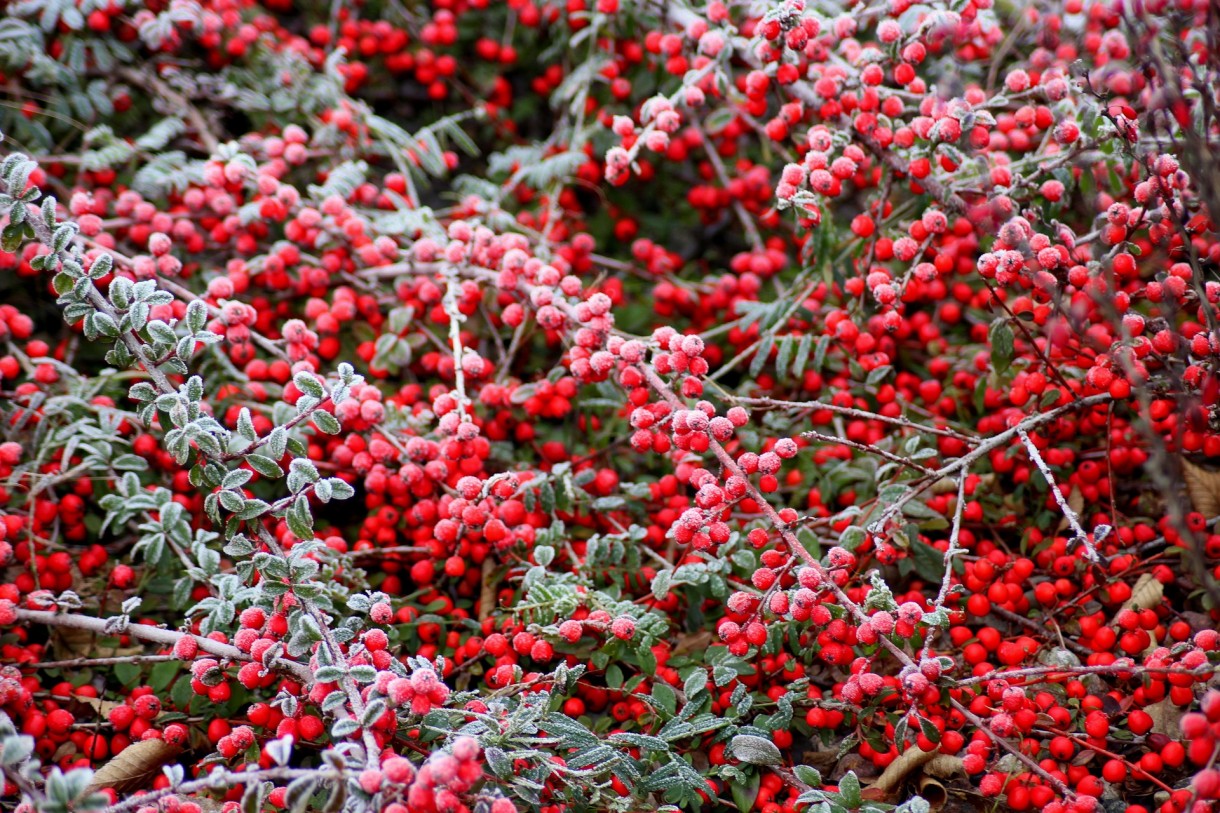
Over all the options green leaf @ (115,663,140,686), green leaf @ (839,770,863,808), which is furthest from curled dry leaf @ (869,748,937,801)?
green leaf @ (115,663,140,686)

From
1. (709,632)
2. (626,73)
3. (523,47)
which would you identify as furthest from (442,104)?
(709,632)

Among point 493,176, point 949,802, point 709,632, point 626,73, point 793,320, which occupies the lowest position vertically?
point 949,802

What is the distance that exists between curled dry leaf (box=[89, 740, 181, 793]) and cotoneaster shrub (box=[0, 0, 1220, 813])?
1 cm

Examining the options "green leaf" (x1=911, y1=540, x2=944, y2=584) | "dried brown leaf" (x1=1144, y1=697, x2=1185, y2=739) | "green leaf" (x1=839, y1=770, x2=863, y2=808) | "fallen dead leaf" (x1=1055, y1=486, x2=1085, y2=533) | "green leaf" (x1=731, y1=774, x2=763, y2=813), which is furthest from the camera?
"fallen dead leaf" (x1=1055, y1=486, x2=1085, y2=533)

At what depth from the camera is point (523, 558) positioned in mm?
2281

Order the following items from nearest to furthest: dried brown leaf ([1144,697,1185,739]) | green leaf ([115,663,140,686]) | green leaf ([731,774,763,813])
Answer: green leaf ([731,774,763,813]) → dried brown leaf ([1144,697,1185,739]) → green leaf ([115,663,140,686])

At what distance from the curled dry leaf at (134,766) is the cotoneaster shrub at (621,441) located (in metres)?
0.01

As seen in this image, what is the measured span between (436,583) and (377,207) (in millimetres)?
1265

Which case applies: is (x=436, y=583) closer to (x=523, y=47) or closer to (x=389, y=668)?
(x=389, y=668)

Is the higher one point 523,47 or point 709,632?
point 523,47

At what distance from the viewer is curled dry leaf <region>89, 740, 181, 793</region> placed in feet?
6.18

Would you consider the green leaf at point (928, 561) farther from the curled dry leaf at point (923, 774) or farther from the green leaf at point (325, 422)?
the green leaf at point (325, 422)

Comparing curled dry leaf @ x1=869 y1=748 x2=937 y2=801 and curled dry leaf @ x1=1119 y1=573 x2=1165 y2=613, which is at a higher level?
curled dry leaf @ x1=1119 y1=573 x2=1165 y2=613

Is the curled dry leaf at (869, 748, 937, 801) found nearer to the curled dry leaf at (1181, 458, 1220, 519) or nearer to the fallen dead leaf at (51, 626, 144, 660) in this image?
the curled dry leaf at (1181, 458, 1220, 519)
